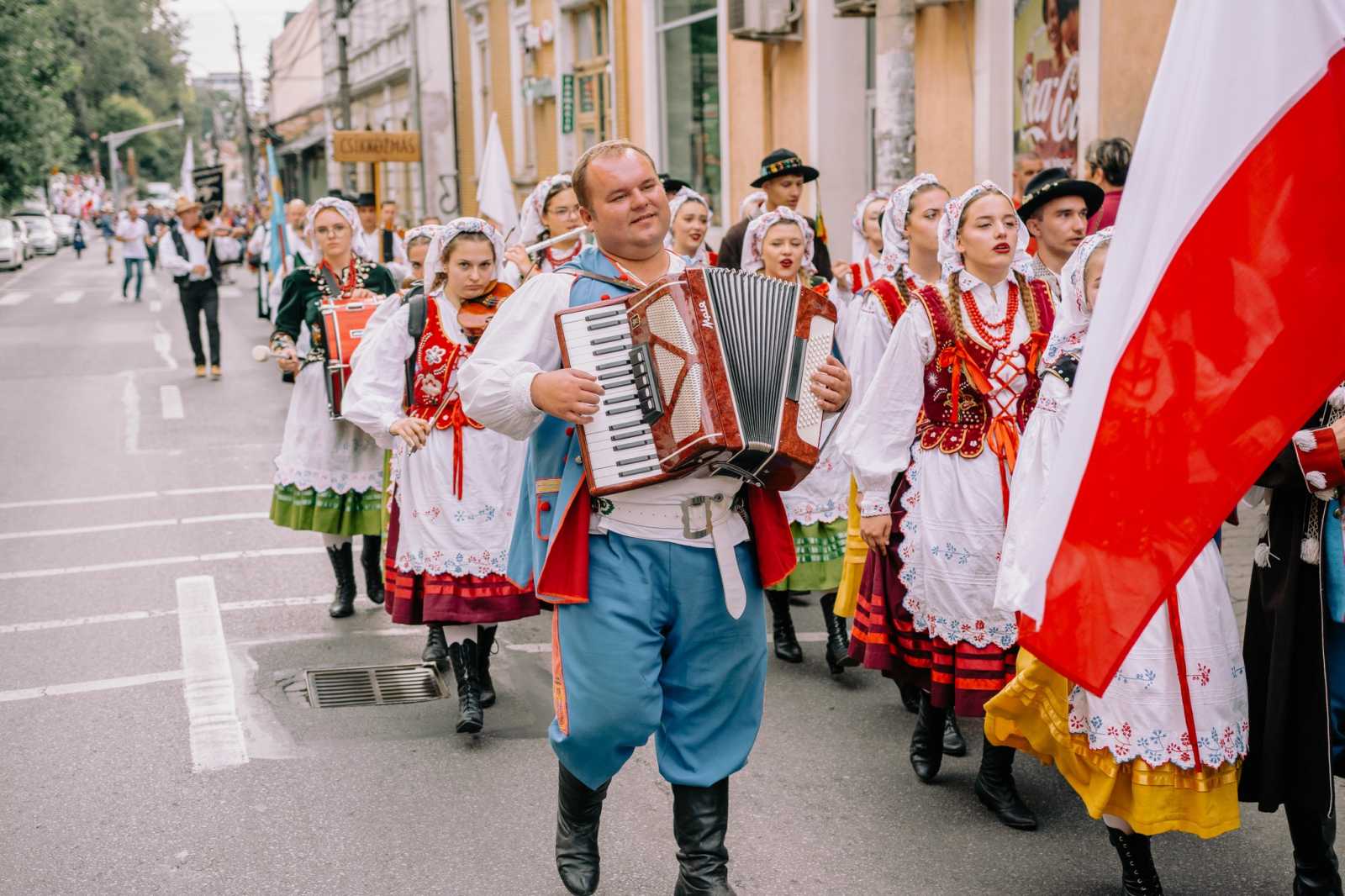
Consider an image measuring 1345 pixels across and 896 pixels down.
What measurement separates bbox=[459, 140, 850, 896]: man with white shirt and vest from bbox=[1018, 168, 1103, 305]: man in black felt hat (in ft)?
6.70

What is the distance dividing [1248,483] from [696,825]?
1.93m

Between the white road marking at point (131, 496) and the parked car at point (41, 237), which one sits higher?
the parked car at point (41, 237)

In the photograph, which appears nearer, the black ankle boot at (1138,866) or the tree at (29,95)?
the black ankle boot at (1138,866)

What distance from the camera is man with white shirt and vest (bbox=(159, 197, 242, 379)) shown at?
16.5 meters

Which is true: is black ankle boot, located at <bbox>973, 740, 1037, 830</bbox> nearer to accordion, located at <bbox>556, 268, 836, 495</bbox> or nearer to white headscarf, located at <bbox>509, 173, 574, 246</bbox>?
accordion, located at <bbox>556, 268, 836, 495</bbox>

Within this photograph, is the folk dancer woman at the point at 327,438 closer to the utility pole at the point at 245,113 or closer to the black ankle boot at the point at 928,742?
the black ankle boot at the point at 928,742

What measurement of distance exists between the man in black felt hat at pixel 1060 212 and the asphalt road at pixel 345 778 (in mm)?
1854

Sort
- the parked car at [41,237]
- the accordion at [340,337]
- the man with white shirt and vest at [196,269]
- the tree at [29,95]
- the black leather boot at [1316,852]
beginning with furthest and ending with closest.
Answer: the parked car at [41,237]
the tree at [29,95]
the man with white shirt and vest at [196,269]
the accordion at [340,337]
the black leather boot at [1316,852]

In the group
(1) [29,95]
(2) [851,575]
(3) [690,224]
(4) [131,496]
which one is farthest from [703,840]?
(1) [29,95]

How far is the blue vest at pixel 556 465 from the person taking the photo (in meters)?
3.87

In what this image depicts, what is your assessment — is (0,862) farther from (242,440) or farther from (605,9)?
(605,9)

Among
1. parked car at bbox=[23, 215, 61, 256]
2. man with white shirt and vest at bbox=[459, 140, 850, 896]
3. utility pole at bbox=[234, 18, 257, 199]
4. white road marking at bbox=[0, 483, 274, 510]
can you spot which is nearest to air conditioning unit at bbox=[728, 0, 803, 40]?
white road marking at bbox=[0, 483, 274, 510]

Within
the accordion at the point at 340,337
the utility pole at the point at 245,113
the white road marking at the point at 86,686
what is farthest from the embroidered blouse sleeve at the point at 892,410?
the utility pole at the point at 245,113

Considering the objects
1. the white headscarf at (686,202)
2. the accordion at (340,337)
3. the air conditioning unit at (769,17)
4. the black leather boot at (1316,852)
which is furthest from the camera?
the air conditioning unit at (769,17)
